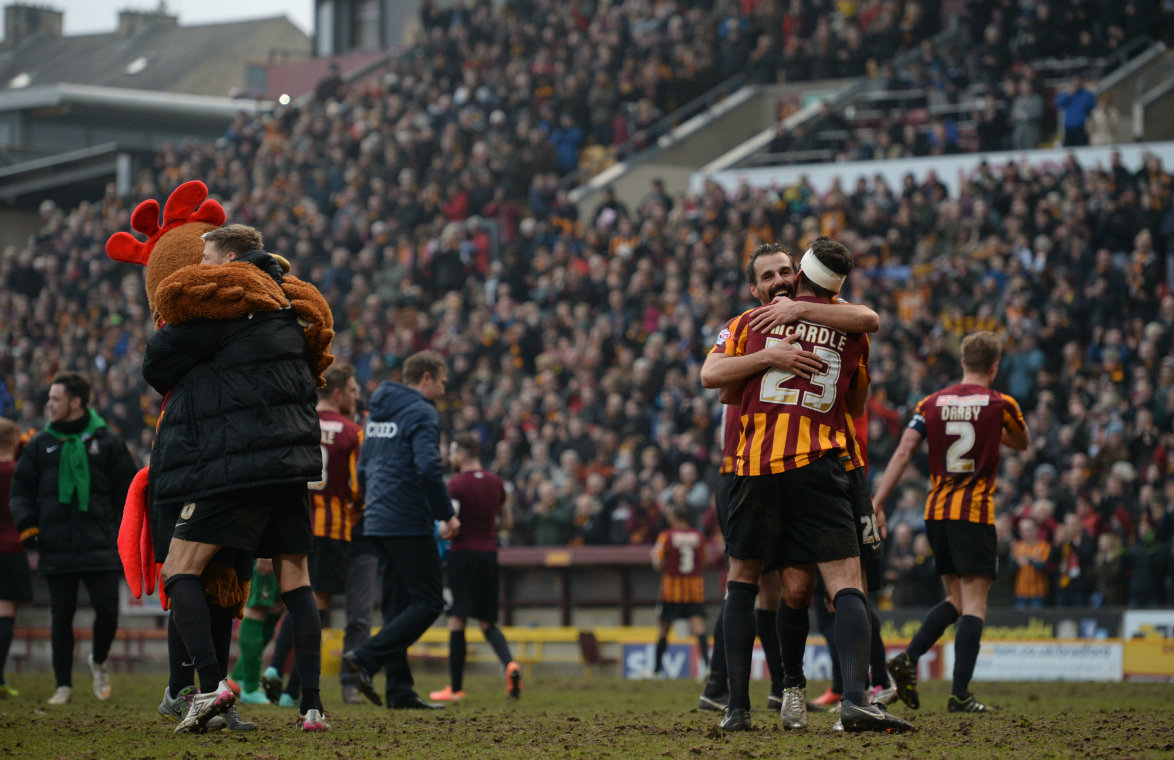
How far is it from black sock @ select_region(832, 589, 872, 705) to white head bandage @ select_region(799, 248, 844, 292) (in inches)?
55.6

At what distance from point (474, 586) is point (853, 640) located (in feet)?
19.0

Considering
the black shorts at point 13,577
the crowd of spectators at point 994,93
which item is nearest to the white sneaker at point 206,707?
the black shorts at point 13,577

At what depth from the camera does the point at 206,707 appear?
7.17 metres

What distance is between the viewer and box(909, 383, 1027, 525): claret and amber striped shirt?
9961mm

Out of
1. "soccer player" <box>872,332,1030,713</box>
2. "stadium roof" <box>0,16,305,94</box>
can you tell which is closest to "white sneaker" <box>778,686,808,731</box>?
"soccer player" <box>872,332,1030,713</box>

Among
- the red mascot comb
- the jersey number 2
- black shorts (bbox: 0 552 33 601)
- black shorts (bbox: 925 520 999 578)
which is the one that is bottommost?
black shorts (bbox: 0 552 33 601)

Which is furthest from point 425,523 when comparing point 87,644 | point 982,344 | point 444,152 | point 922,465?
point 444,152

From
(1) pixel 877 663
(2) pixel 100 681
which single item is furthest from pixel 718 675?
(2) pixel 100 681

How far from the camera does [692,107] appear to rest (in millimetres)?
28484

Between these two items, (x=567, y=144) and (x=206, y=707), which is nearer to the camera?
(x=206, y=707)

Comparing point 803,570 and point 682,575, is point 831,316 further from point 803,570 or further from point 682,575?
point 682,575

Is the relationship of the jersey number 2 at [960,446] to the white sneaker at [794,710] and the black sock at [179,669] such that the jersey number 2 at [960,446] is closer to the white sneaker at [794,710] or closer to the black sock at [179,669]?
the white sneaker at [794,710]

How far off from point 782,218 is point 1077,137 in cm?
442

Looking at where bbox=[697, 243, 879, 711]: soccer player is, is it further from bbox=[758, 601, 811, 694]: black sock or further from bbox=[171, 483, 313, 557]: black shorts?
bbox=[171, 483, 313, 557]: black shorts
